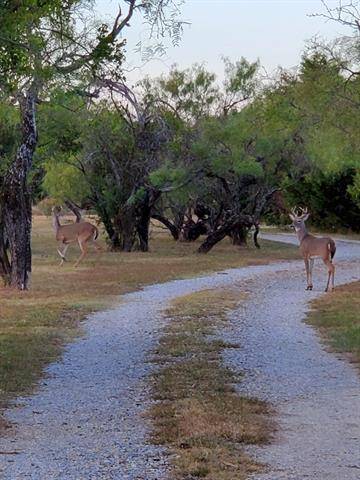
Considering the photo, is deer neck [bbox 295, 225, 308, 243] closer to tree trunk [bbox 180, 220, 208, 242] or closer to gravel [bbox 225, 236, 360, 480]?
gravel [bbox 225, 236, 360, 480]

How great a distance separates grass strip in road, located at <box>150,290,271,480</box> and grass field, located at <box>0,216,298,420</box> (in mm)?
1613

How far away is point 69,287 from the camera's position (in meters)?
24.2

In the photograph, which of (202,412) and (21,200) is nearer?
(202,412)

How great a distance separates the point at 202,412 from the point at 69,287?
15.5 m

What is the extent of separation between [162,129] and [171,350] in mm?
24193

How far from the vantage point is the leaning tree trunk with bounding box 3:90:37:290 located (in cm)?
2220

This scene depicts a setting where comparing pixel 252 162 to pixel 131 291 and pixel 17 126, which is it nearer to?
pixel 17 126

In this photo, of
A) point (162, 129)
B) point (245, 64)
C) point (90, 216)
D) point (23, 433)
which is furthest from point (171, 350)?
point (90, 216)

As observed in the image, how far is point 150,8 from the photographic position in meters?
15.9

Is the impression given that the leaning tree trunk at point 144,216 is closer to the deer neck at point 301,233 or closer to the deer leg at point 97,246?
the deer leg at point 97,246

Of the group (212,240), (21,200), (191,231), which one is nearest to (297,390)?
(21,200)

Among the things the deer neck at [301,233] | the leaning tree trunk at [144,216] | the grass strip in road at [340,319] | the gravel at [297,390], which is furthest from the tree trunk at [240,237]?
the gravel at [297,390]

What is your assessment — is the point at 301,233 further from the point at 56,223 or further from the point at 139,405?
the point at 139,405

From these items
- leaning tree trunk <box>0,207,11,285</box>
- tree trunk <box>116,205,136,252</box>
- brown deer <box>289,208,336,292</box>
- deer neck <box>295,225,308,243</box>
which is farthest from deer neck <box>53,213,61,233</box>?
brown deer <box>289,208,336,292</box>
